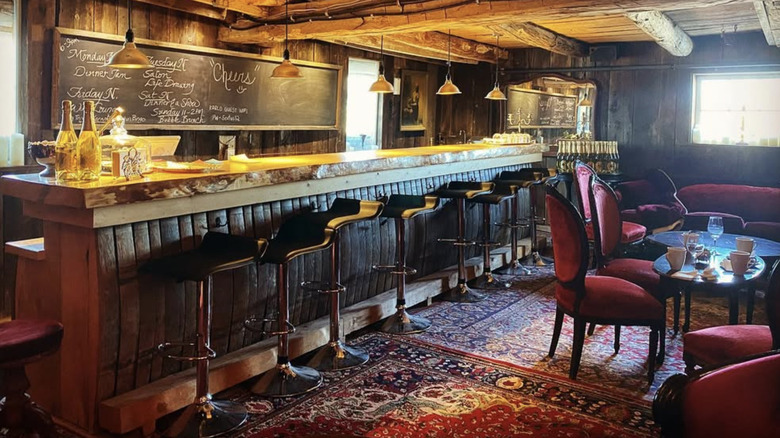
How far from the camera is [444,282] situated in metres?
5.43

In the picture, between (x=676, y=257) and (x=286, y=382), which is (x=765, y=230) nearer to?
(x=676, y=257)

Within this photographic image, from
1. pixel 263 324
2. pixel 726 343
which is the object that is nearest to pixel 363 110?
pixel 263 324

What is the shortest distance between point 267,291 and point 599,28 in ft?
15.0

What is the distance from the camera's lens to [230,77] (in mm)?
6219

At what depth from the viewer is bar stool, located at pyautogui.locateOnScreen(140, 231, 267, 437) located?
2.98m

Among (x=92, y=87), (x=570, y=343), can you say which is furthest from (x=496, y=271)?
(x=92, y=87)

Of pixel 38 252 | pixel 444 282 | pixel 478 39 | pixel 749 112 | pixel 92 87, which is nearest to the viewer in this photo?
pixel 38 252

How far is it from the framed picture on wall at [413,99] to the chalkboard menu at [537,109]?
1.08 metres

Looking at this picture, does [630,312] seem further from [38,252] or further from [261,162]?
[38,252]

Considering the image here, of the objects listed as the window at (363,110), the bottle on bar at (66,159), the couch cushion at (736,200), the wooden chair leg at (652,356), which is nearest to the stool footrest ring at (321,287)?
the bottle on bar at (66,159)

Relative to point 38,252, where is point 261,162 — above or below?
above

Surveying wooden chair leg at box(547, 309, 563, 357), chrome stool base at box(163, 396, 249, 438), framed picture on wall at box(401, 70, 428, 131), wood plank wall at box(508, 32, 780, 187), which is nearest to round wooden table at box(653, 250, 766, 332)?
wooden chair leg at box(547, 309, 563, 357)

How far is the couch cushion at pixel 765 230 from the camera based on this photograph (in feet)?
19.4

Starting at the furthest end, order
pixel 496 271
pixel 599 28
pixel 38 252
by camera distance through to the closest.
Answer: pixel 599 28
pixel 496 271
pixel 38 252
